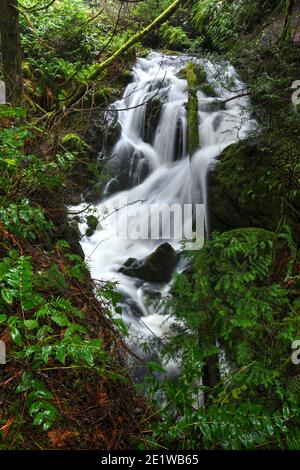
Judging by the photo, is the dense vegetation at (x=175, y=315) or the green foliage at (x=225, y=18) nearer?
the dense vegetation at (x=175, y=315)

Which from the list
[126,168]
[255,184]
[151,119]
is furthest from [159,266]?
[151,119]

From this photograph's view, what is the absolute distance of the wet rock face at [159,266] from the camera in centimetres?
550

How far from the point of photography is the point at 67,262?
330 cm

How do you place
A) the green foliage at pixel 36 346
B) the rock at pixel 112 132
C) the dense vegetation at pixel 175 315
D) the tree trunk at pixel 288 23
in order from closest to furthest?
the green foliage at pixel 36 346
the dense vegetation at pixel 175 315
the tree trunk at pixel 288 23
the rock at pixel 112 132

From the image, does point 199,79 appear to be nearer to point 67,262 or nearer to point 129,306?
point 129,306

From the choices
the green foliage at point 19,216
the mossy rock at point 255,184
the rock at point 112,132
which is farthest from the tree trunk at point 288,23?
the green foliage at point 19,216

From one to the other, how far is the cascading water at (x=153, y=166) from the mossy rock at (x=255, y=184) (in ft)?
0.90

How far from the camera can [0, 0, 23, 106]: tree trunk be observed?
4184 mm

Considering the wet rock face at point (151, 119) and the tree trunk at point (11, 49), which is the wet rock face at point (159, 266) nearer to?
the tree trunk at point (11, 49)

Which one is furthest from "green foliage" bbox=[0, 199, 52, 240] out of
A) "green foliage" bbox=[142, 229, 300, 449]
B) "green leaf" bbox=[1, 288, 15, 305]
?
"green foliage" bbox=[142, 229, 300, 449]

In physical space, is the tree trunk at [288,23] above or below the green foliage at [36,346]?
above

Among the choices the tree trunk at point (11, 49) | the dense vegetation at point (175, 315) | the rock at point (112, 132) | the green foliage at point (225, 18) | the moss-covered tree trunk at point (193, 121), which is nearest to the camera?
the dense vegetation at point (175, 315)

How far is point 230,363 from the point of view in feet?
9.71
